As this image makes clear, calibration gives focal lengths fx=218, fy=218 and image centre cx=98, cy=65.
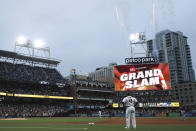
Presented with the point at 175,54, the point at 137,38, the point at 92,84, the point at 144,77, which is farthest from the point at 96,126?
the point at 175,54

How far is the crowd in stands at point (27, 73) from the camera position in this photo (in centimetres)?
6384

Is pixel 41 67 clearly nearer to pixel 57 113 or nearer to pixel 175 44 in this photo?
pixel 57 113

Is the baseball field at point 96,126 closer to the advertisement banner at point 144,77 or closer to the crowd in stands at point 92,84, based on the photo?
the advertisement banner at point 144,77

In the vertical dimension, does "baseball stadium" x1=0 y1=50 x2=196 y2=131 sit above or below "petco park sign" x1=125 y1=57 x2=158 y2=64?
below

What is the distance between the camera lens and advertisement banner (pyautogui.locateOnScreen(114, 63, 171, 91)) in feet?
181

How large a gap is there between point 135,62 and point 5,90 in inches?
1432

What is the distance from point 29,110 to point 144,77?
3273 centimetres

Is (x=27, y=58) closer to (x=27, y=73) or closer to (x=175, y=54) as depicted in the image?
(x=27, y=73)

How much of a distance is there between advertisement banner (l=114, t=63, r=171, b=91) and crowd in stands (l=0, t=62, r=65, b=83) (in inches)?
1006

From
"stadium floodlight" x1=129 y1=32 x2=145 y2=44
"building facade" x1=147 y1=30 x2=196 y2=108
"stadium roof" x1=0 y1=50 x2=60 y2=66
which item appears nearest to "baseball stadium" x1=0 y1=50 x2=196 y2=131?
"stadium roof" x1=0 y1=50 x2=60 y2=66

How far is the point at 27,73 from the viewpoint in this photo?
69.4 meters

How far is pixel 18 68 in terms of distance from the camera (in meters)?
70.2

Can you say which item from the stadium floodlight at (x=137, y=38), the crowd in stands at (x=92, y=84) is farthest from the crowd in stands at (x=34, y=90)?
the stadium floodlight at (x=137, y=38)

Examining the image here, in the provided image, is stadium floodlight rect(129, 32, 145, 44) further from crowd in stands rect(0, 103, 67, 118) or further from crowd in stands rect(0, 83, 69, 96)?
crowd in stands rect(0, 103, 67, 118)
